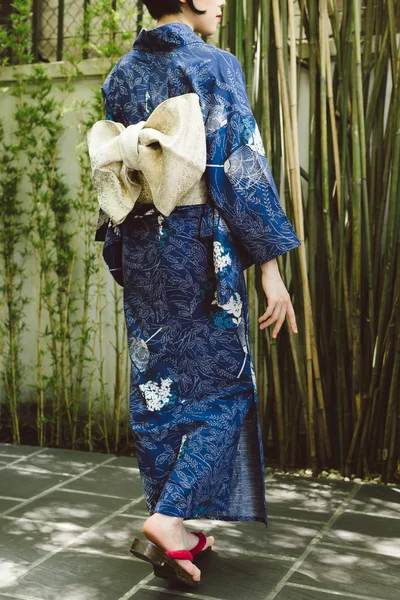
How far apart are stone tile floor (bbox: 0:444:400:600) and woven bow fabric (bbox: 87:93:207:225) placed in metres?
0.99

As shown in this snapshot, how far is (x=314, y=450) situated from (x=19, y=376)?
152cm

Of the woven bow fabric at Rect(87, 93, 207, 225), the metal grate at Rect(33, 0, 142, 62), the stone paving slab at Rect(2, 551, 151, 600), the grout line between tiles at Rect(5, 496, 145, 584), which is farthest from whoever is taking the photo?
the metal grate at Rect(33, 0, 142, 62)

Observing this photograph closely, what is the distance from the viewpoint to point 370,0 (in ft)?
10.1

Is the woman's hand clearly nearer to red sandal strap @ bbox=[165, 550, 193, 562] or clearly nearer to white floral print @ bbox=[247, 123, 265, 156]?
white floral print @ bbox=[247, 123, 265, 156]

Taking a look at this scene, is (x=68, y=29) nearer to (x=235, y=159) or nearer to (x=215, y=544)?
(x=235, y=159)

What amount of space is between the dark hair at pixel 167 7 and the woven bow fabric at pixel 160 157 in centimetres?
28

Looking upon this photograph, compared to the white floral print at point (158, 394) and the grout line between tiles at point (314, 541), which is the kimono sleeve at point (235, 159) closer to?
the white floral print at point (158, 394)

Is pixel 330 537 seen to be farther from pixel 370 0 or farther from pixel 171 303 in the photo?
pixel 370 0

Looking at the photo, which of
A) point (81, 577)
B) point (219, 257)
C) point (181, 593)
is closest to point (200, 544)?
point (181, 593)

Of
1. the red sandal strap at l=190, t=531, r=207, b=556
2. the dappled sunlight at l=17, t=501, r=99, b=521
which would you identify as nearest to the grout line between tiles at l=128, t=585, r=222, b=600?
the red sandal strap at l=190, t=531, r=207, b=556

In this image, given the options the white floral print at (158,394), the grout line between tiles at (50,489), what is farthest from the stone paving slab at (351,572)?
the grout line between tiles at (50,489)

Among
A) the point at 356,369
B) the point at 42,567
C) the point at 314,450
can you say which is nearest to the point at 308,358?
the point at 356,369

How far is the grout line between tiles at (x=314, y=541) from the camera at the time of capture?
215cm

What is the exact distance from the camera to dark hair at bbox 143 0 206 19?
2.16 metres
